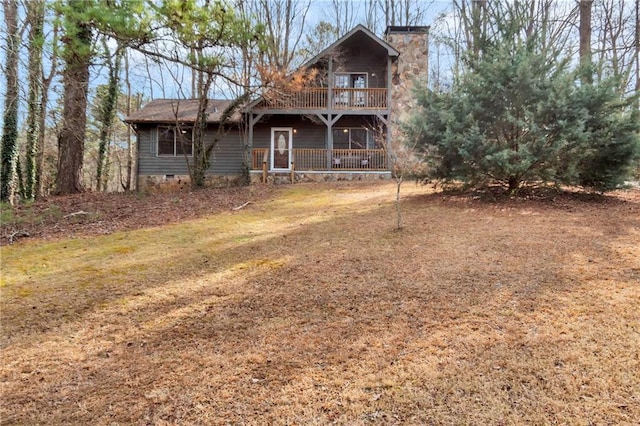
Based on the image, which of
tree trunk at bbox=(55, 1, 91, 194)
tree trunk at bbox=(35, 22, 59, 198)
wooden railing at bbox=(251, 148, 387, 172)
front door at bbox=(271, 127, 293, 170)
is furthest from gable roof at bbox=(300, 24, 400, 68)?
tree trunk at bbox=(35, 22, 59, 198)

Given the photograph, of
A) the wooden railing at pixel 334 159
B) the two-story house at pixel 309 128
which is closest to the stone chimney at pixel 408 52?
the two-story house at pixel 309 128

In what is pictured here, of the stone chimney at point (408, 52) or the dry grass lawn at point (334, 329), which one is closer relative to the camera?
the dry grass lawn at point (334, 329)

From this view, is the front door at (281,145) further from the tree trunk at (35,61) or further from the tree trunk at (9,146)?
the tree trunk at (9,146)

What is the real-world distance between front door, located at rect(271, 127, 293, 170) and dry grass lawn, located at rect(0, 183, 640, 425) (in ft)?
35.6

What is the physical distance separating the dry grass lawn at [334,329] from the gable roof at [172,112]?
10.5 m

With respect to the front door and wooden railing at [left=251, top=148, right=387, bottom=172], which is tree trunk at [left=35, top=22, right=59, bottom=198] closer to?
wooden railing at [left=251, top=148, right=387, bottom=172]

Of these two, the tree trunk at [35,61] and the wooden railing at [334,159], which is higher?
the tree trunk at [35,61]

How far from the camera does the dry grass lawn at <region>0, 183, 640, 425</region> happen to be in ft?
8.77

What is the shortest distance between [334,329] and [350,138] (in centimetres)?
1476

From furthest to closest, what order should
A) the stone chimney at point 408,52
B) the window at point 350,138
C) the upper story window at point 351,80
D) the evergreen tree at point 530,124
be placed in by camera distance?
the stone chimney at point 408,52, the upper story window at point 351,80, the window at point 350,138, the evergreen tree at point 530,124

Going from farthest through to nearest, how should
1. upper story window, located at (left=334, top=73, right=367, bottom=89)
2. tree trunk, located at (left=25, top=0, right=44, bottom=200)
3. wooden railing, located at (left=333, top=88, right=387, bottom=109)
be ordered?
upper story window, located at (left=334, top=73, right=367, bottom=89) → wooden railing, located at (left=333, top=88, right=387, bottom=109) → tree trunk, located at (left=25, top=0, right=44, bottom=200)

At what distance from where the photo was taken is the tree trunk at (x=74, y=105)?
28.4 feet

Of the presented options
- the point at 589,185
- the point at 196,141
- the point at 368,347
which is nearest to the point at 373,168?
the point at 196,141

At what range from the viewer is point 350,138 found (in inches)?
696
